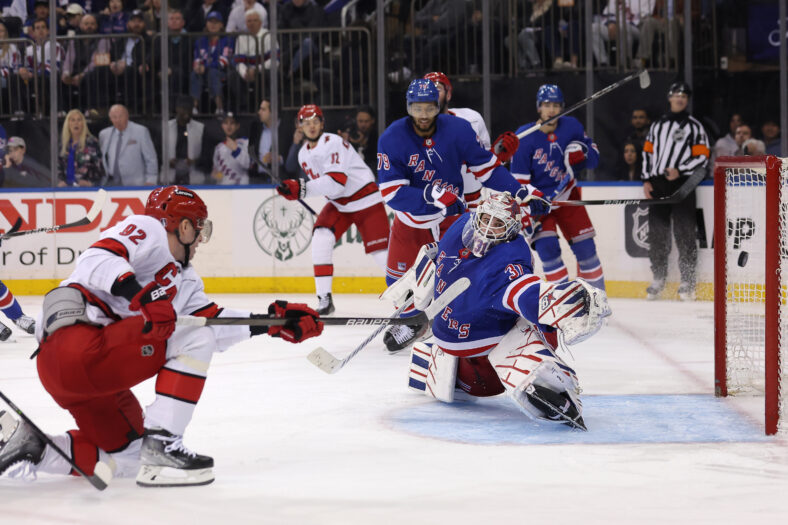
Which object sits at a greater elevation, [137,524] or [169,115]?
[169,115]

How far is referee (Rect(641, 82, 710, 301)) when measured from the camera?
22.2ft

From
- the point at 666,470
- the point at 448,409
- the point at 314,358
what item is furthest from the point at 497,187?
the point at 666,470

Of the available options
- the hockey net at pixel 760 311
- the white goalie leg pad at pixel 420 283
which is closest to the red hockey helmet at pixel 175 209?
the white goalie leg pad at pixel 420 283

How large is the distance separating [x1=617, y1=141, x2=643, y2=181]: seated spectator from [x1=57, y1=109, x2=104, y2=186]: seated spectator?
3322 mm

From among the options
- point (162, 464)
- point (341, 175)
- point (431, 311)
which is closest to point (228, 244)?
point (341, 175)

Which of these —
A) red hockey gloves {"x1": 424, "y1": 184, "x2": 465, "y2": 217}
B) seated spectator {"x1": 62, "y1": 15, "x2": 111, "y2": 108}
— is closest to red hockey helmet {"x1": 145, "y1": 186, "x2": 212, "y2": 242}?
red hockey gloves {"x1": 424, "y1": 184, "x2": 465, "y2": 217}

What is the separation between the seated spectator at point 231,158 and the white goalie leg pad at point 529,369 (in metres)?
4.29

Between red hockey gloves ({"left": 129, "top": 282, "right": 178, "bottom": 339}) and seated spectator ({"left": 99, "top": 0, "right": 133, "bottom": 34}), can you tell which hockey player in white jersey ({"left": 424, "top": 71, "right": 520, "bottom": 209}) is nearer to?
red hockey gloves ({"left": 129, "top": 282, "right": 178, "bottom": 339})

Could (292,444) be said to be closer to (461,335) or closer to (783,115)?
(461,335)

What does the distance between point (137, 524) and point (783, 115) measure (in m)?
5.57

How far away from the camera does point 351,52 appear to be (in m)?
7.52

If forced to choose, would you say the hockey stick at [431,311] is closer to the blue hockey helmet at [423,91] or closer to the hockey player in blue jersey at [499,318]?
the hockey player in blue jersey at [499,318]

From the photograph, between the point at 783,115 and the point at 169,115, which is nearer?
the point at 783,115

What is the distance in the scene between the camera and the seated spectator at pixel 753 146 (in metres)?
7.01
